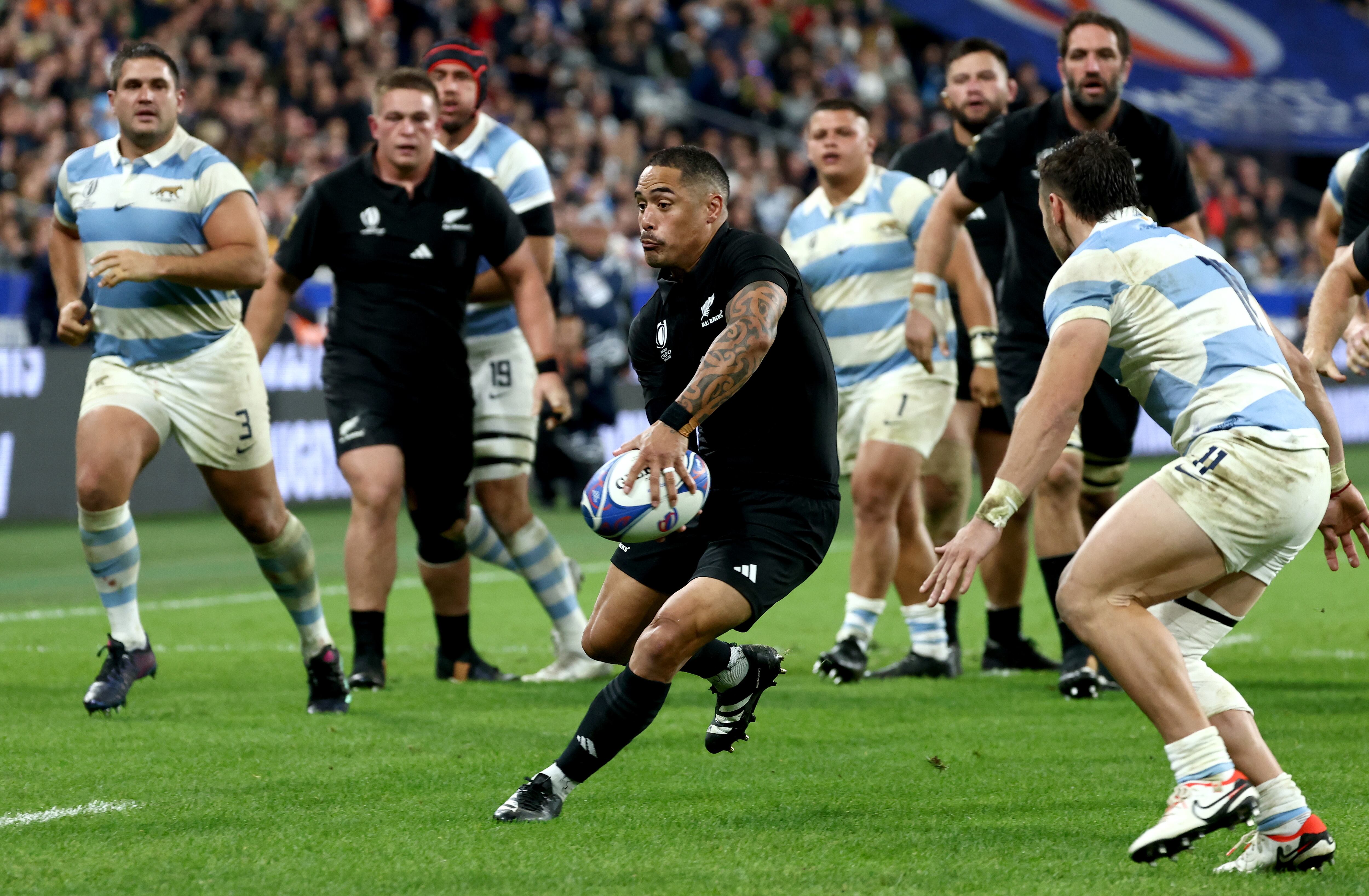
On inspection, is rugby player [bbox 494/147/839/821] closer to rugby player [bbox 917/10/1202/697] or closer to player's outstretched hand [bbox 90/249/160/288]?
player's outstretched hand [bbox 90/249/160/288]

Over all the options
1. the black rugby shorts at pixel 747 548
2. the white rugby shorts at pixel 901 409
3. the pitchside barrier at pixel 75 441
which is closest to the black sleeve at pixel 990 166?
the white rugby shorts at pixel 901 409

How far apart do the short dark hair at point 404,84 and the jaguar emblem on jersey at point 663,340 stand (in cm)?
266

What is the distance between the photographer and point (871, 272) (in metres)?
8.34

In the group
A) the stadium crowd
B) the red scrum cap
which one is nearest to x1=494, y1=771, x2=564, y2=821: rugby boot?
the red scrum cap

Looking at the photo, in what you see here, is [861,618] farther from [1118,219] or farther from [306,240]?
[1118,219]

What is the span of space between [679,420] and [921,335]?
2902mm

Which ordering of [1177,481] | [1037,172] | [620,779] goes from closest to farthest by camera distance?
[1177,481]
[620,779]
[1037,172]

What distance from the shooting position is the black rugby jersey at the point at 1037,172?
741 cm

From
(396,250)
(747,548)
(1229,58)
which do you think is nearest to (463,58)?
(396,250)

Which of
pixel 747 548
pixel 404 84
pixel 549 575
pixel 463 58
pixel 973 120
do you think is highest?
pixel 463 58

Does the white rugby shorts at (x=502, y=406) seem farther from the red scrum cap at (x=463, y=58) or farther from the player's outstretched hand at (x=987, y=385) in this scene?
the player's outstretched hand at (x=987, y=385)

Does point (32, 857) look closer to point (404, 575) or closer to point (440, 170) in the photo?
point (440, 170)

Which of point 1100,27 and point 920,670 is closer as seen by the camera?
point 1100,27

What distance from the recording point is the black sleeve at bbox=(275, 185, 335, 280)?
7.60m
